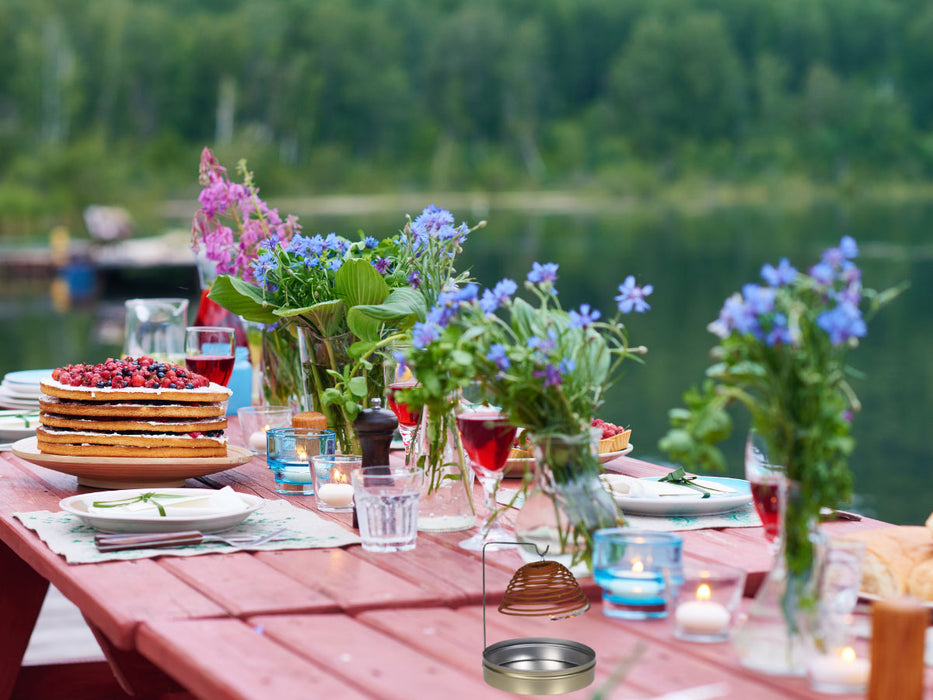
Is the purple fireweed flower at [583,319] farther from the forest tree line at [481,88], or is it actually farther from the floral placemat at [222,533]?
the forest tree line at [481,88]

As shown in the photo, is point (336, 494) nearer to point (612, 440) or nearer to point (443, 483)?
point (443, 483)

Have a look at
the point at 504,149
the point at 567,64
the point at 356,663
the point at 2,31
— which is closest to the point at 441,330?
the point at 356,663

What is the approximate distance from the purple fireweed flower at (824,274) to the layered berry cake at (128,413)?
0.94 m

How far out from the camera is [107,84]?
40156 mm

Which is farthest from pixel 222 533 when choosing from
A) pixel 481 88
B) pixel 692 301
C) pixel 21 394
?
pixel 481 88

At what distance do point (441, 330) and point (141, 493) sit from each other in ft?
1.53

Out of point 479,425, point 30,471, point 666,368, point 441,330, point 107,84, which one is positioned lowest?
point 666,368

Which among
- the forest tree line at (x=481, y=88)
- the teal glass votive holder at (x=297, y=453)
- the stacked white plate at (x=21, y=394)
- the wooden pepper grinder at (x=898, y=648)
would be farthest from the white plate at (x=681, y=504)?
the forest tree line at (x=481, y=88)

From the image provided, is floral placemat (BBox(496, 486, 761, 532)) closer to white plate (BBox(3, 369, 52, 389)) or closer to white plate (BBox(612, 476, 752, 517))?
white plate (BBox(612, 476, 752, 517))

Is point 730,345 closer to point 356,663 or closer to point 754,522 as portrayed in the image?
point 356,663

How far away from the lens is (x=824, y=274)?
2.79 feet

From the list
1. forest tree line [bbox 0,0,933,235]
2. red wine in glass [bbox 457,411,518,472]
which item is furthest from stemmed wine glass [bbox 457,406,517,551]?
forest tree line [bbox 0,0,933,235]

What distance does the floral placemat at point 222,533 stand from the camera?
1270 mm

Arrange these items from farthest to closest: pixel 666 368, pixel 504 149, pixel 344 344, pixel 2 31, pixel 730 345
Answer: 1. pixel 504 149
2. pixel 2 31
3. pixel 666 368
4. pixel 344 344
5. pixel 730 345
